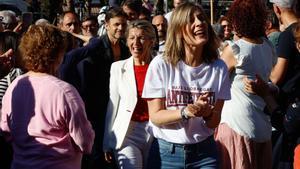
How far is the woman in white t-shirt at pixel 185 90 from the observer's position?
455 centimetres

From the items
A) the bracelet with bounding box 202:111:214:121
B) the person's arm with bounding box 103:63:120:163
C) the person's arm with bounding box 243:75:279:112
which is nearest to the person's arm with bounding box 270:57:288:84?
the person's arm with bounding box 243:75:279:112

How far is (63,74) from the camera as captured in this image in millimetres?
6129

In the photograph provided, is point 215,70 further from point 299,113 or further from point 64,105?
point 64,105

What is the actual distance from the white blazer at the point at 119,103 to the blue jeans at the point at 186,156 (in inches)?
37.6

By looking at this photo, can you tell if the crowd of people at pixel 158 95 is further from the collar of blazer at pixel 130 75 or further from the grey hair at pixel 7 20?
the grey hair at pixel 7 20

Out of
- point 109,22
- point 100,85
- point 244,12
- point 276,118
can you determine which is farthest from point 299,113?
point 109,22

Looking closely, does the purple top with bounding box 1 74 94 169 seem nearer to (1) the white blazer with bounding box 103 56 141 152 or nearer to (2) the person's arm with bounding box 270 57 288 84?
(1) the white blazer with bounding box 103 56 141 152

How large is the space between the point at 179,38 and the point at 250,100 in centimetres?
119

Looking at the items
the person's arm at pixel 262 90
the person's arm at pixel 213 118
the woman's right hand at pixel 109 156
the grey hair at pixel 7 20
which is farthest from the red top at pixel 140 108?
the grey hair at pixel 7 20

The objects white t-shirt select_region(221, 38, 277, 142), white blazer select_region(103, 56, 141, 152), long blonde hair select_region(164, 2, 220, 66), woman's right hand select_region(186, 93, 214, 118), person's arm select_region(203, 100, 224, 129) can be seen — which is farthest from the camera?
white blazer select_region(103, 56, 141, 152)

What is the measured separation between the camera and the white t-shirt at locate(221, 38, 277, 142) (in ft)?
17.9

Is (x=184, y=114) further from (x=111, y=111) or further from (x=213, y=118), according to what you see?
(x=111, y=111)

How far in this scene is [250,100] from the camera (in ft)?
18.2

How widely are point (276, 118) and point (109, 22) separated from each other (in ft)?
7.96
